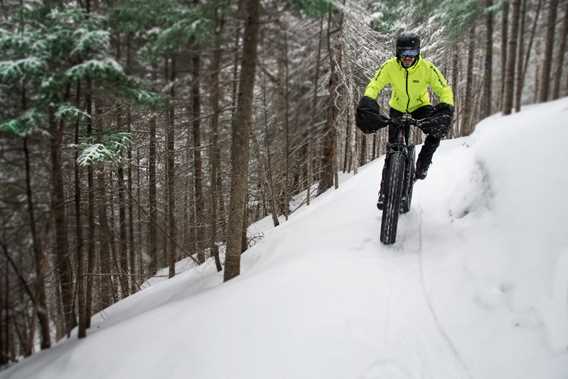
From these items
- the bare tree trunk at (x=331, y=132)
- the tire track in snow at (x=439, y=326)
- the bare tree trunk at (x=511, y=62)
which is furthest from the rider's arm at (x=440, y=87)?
the bare tree trunk at (x=511, y=62)

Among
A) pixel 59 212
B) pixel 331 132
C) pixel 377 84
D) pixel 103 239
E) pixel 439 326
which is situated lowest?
pixel 103 239

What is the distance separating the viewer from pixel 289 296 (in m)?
4.69

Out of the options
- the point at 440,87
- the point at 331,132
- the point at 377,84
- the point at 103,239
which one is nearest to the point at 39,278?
the point at 103,239

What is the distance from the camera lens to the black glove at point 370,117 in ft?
16.7

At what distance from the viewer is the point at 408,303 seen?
4328 millimetres

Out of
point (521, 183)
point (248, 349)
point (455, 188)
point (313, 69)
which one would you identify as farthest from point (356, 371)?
point (313, 69)

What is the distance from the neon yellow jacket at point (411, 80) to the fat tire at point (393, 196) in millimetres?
928

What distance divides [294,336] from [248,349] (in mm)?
519

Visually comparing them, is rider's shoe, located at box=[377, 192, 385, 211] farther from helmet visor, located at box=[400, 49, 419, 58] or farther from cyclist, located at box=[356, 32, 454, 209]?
helmet visor, located at box=[400, 49, 419, 58]

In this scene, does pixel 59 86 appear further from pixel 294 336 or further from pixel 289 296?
pixel 294 336

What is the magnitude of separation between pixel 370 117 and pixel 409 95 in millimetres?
916

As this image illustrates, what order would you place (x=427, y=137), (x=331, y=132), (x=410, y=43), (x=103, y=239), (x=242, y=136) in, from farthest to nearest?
(x=331, y=132), (x=103, y=239), (x=242, y=136), (x=427, y=137), (x=410, y=43)

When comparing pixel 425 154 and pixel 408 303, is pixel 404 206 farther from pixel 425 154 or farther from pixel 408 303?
pixel 408 303

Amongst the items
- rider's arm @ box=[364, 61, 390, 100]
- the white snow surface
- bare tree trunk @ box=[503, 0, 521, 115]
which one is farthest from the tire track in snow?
bare tree trunk @ box=[503, 0, 521, 115]
